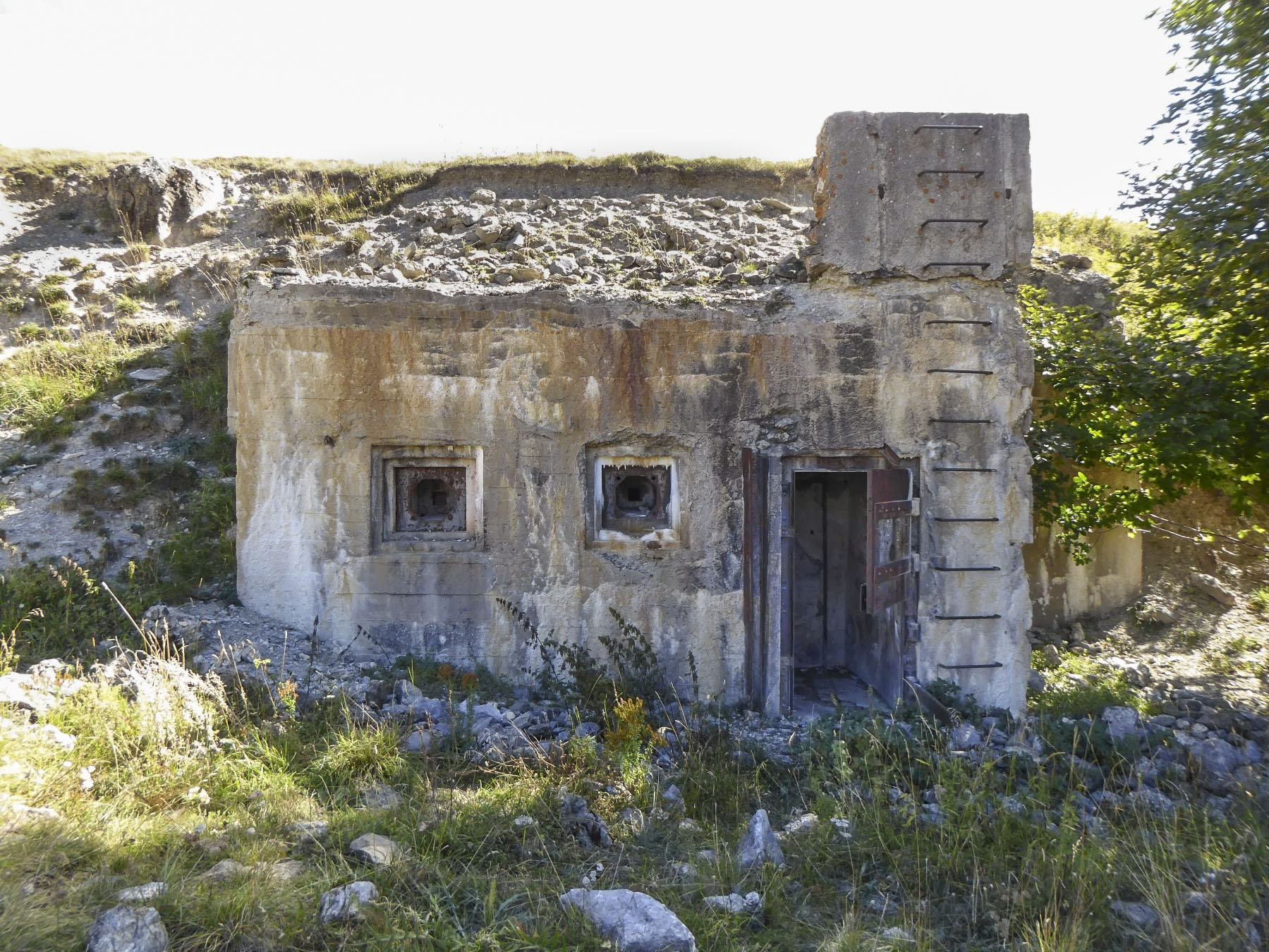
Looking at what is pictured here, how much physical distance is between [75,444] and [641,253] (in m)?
6.19

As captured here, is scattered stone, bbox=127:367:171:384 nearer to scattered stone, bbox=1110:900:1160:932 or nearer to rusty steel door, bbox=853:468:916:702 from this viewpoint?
rusty steel door, bbox=853:468:916:702

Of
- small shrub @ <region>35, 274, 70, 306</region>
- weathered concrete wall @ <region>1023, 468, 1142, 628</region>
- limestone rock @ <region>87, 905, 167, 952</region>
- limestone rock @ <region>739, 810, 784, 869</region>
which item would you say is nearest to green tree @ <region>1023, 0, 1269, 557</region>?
weathered concrete wall @ <region>1023, 468, 1142, 628</region>

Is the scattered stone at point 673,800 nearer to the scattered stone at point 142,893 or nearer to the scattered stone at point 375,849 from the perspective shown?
the scattered stone at point 375,849

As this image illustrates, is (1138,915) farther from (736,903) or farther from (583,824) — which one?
(583,824)

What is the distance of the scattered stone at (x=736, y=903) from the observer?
298cm

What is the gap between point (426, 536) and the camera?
5.63 m

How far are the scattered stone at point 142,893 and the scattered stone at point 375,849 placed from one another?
72 cm

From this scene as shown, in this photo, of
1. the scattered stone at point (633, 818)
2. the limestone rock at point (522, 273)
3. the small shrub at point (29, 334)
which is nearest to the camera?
the scattered stone at point (633, 818)

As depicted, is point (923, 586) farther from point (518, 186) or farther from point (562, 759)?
point (518, 186)

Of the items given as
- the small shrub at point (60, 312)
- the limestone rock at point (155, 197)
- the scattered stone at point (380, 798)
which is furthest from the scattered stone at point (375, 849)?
the limestone rock at point (155, 197)

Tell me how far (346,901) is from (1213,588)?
8929mm

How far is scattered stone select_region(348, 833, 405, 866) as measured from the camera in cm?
315

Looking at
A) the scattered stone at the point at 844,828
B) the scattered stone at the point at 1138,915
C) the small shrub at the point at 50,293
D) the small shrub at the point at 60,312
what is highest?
the small shrub at the point at 50,293

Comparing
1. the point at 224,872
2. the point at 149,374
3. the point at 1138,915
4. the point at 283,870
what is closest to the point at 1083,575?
the point at 1138,915
